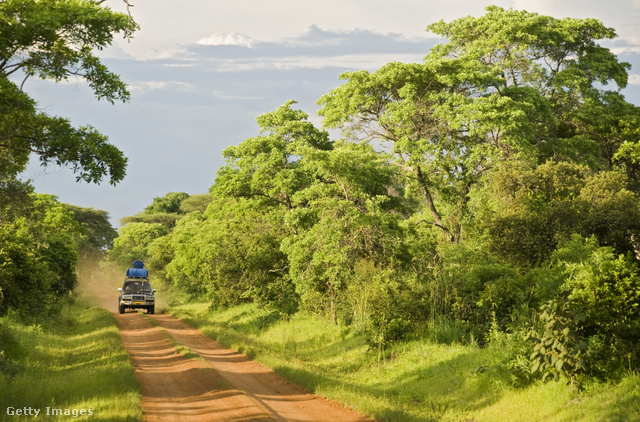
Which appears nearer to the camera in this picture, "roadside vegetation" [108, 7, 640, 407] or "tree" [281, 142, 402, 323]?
"roadside vegetation" [108, 7, 640, 407]

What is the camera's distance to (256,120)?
34500 mm

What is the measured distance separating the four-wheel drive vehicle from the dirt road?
14.6m

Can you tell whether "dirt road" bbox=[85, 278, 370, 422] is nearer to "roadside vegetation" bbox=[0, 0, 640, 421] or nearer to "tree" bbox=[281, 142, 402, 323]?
"roadside vegetation" bbox=[0, 0, 640, 421]

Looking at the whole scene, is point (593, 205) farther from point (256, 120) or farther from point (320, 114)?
point (256, 120)

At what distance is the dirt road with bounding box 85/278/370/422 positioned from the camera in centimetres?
1095

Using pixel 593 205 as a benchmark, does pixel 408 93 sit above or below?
above

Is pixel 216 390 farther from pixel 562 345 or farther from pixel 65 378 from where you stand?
pixel 562 345

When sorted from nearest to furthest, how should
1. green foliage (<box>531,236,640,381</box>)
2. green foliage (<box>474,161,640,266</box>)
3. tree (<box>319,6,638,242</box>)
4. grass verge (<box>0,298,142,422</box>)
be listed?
green foliage (<box>531,236,640,381</box>)
grass verge (<box>0,298,142,422</box>)
green foliage (<box>474,161,640,266</box>)
tree (<box>319,6,638,242</box>)

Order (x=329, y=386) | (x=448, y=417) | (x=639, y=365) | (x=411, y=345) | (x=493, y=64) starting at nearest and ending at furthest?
1. (x=639, y=365)
2. (x=448, y=417)
3. (x=329, y=386)
4. (x=411, y=345)
5. (x=493, y=64)

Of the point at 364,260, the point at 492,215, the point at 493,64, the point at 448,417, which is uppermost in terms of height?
the point at 493,64

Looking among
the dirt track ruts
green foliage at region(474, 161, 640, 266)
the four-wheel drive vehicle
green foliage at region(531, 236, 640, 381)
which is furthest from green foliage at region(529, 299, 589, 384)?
the four-wheel drive vehicle

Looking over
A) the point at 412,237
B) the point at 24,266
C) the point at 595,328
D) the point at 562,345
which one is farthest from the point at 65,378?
the point at 412,237

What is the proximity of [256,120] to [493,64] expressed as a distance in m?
14.9

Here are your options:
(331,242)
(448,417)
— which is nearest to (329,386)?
(448,417)
